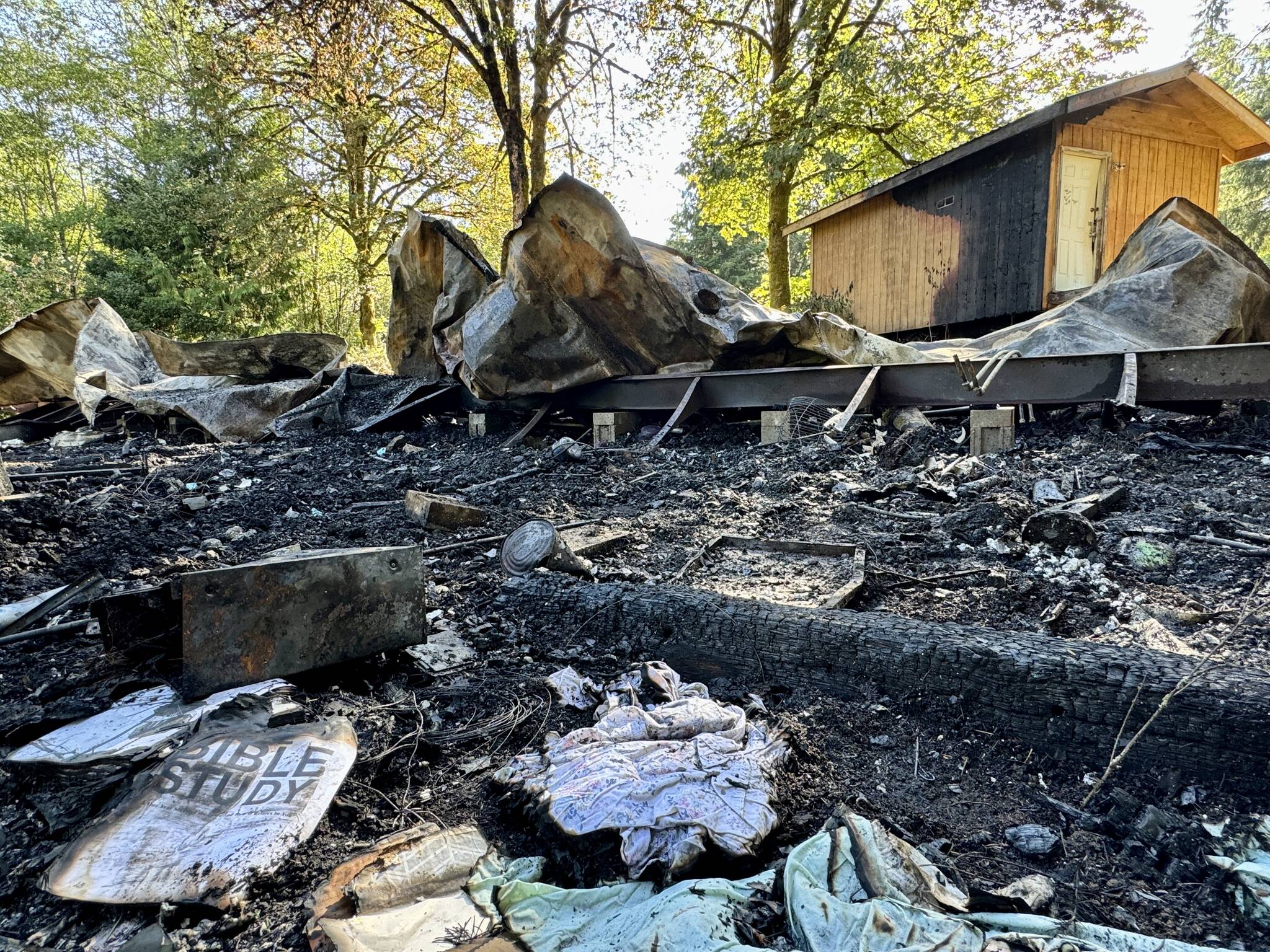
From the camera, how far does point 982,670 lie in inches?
77.3

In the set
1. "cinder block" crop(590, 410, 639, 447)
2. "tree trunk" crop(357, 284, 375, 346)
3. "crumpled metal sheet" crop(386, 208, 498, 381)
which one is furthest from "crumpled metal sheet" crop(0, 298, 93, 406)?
"tree trunk" crop(357, 284, 375, 346)

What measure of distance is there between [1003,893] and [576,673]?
1.41m

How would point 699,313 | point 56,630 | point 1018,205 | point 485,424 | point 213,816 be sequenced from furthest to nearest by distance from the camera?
point 1018,205 < point 485,424 < point 699,313 < point 56,630 < point 213,816

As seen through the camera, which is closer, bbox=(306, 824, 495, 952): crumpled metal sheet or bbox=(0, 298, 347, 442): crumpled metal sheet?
bbox=(306, 824, 495, 952): crumpled metal sheet

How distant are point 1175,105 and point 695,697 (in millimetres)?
12321

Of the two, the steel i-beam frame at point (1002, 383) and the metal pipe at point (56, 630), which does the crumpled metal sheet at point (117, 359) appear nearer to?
the steel i-beam frame at point (1002, 383)

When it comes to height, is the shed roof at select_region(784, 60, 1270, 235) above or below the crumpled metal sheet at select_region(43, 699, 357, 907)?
above

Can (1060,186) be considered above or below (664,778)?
above

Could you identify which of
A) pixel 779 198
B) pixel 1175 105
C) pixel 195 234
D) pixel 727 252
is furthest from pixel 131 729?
pixel 727 252

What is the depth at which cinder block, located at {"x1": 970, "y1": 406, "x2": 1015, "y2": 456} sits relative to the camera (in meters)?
4.79

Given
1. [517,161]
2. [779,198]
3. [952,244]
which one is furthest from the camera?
[779,198]

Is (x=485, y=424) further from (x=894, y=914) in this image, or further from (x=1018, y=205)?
(x=1018, y=205)

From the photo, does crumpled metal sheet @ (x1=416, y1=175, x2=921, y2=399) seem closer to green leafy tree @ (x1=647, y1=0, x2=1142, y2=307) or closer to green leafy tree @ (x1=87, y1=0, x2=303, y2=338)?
green leafy tree @ (x1=647, y1=0, x2=1142, y2=307)

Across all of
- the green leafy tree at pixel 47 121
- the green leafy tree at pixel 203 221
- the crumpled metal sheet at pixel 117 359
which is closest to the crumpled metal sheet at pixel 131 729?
the crumpled metal sheet at pixel 117 359
